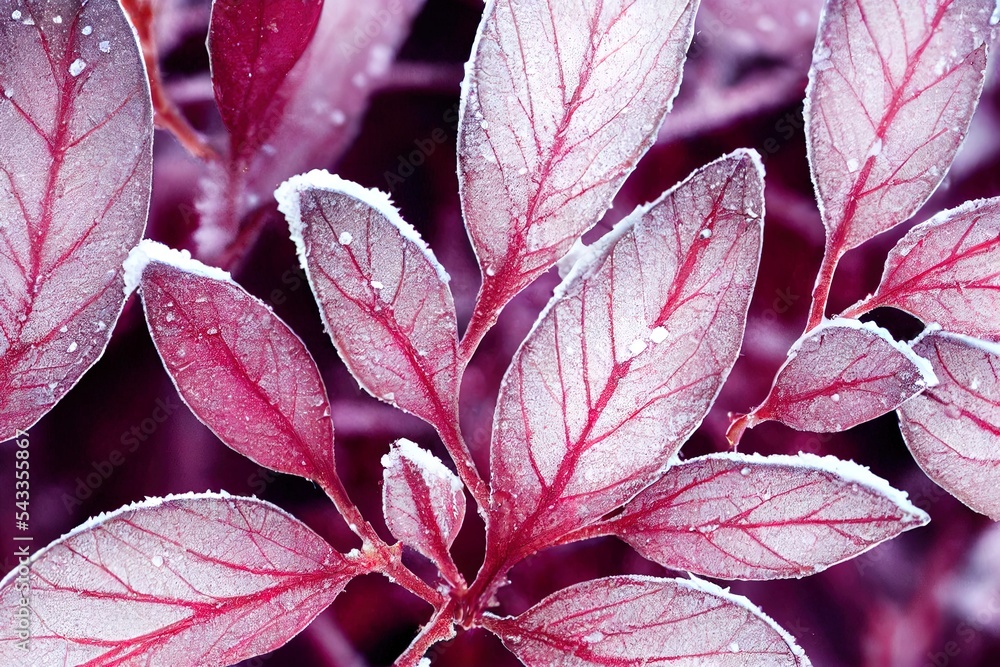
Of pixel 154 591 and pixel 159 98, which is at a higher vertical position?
pixel 159 98

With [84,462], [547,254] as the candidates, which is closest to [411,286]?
[547,254]

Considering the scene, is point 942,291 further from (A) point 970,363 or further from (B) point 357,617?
(B) point 357,617

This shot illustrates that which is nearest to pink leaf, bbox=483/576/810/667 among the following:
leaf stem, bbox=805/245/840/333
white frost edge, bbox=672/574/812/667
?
white frost edge, bbox=672/574/812/667

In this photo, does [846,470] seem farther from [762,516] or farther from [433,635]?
[433,635]

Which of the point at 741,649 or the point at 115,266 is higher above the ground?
the point at 115,266

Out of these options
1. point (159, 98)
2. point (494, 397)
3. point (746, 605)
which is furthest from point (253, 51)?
point (746, 605)

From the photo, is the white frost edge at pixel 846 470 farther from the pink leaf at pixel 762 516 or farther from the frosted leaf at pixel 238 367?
the frosted leaf at pixel 238 367

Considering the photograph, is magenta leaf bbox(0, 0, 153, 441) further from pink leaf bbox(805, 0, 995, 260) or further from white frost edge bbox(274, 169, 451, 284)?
pink leaf bbox(805, 0, 995, 260)
